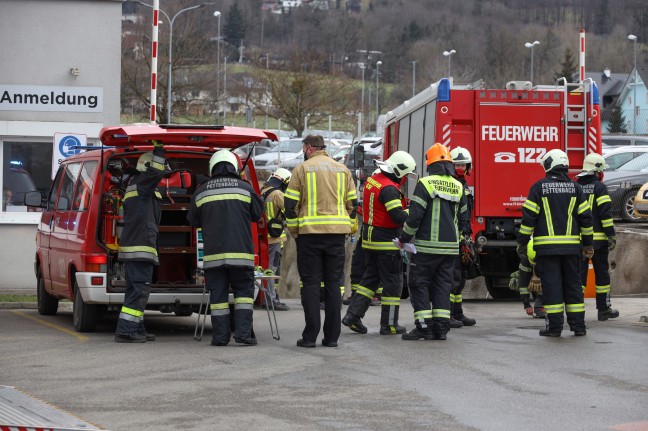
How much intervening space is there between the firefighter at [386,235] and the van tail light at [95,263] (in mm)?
2513

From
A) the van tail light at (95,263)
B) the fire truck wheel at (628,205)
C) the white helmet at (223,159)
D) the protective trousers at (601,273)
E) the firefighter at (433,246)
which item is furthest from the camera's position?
the fire truck wheel at (628,205)

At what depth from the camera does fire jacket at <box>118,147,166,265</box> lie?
11.6 meters

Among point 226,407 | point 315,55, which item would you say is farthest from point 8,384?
point 315,55

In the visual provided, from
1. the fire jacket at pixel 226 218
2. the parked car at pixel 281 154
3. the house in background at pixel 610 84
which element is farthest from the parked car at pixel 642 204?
the house in background at pixel 610 84

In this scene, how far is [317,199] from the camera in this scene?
11.4m

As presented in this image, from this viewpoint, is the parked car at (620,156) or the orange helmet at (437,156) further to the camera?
the parked car at (620,156)

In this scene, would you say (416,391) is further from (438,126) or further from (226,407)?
(438,126)

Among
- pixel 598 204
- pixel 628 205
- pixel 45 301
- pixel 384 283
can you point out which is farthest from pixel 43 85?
pixel 628 205

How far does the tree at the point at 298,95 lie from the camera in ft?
213

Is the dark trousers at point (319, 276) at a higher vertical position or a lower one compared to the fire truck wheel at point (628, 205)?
lower

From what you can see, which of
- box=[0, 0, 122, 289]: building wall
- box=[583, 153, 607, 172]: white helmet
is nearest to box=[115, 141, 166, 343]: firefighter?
box=[583, 153, 607, 172]: white helmet

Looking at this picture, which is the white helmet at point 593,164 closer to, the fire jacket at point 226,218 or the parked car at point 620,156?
the fire jacket at point 226,218

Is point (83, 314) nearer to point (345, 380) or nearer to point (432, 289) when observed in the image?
point (432, 289)

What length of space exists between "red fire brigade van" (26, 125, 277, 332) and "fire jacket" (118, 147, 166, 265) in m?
0.33
